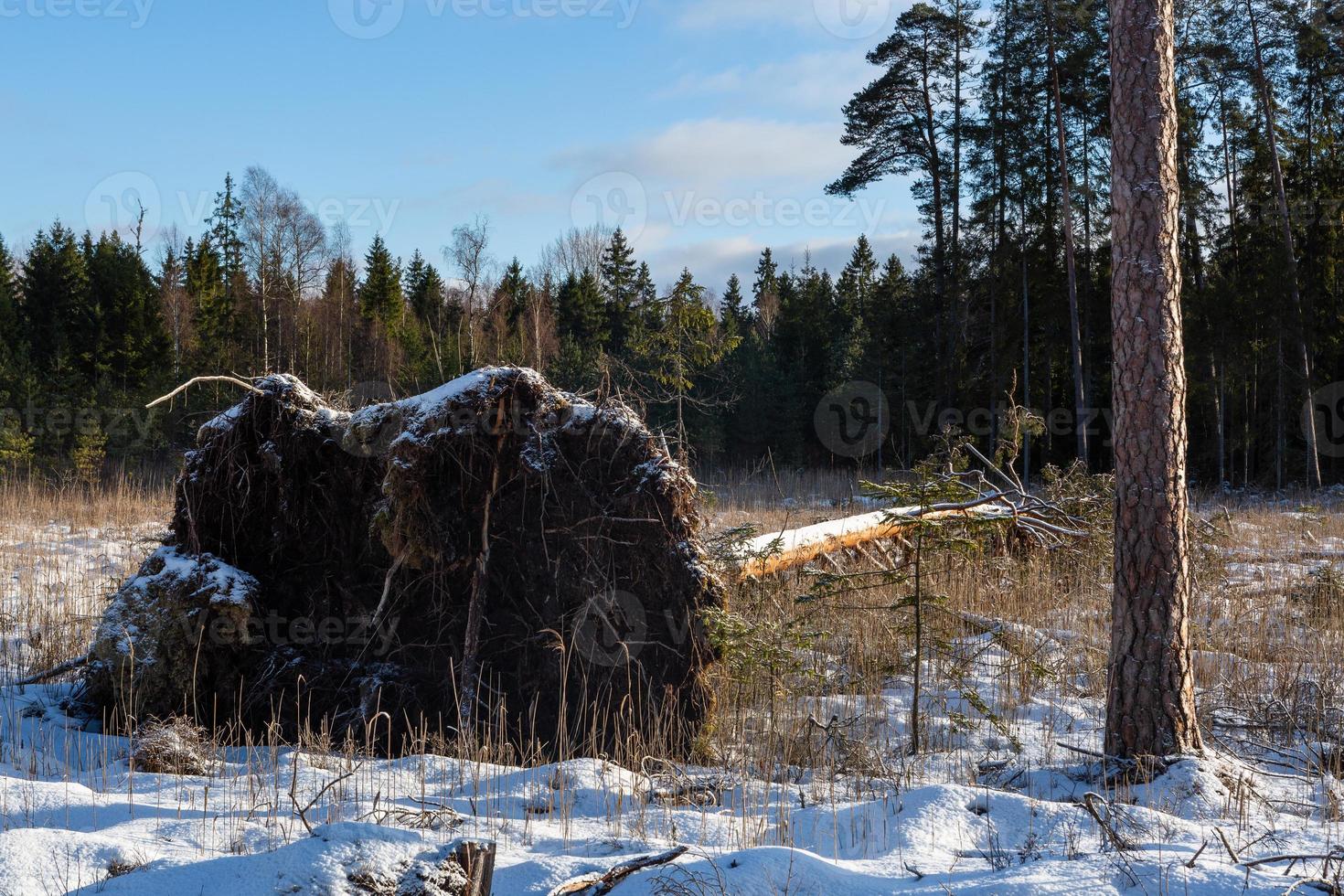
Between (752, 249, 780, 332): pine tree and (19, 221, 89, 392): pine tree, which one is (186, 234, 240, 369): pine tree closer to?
(19, 221, 89, 392): pine tree

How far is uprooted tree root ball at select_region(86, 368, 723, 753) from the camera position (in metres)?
5.37

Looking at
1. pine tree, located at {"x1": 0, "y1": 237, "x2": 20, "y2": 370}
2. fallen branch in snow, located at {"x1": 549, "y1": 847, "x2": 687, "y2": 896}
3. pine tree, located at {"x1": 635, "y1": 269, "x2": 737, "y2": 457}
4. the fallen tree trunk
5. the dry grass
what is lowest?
the dry grass

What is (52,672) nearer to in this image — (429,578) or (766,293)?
(429,578)

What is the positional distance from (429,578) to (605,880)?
3.26 m

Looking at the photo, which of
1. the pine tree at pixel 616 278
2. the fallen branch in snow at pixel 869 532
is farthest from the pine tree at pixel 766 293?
the fallen branch in snow at pixel 869 532

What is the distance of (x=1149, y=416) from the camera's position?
14.9ft

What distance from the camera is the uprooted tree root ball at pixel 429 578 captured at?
5367 millimetres

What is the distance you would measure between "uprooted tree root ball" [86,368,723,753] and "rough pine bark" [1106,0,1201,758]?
2382 millimetres

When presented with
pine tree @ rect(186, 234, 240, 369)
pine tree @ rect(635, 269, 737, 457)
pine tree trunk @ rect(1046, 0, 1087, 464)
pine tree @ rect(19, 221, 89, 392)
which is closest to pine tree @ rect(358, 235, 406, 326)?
pine tree @ rect(186, 234, 240, 369)

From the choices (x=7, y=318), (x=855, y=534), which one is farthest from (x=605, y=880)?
(x=7, y=318)

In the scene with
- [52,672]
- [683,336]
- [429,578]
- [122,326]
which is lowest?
[52,672]

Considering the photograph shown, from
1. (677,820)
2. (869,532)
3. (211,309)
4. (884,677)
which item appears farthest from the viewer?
(211,309)

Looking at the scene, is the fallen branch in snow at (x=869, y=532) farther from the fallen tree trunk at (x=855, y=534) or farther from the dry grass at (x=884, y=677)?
the dry grass at (x=884, y=677)

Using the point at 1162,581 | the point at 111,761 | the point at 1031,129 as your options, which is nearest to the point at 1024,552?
the point at 1162,581
